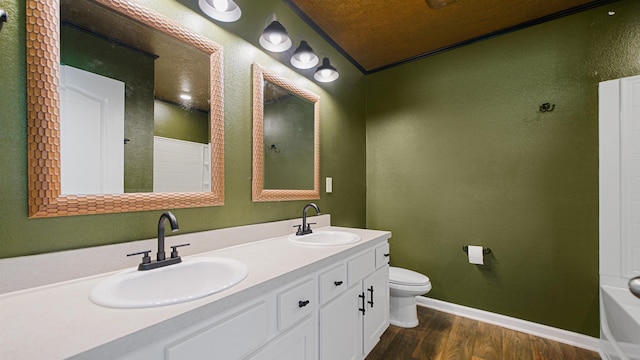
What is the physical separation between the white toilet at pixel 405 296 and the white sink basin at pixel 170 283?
1518 millimetres

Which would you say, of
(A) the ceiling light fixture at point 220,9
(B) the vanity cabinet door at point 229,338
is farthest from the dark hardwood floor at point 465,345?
(A) the ceiling light fixture at point 220,9

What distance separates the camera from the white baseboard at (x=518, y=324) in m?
1.81

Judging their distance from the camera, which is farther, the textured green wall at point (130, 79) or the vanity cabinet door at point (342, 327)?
the vanity cabinet door at point (342, 327)

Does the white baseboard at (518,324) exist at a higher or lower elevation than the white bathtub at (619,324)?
lower

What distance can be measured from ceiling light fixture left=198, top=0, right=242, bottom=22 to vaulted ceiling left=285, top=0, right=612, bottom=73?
2.23ft

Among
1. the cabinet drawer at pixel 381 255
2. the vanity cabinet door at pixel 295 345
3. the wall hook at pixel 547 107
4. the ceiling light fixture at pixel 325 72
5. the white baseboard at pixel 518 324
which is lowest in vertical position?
the white baseboard at pixel 518 324

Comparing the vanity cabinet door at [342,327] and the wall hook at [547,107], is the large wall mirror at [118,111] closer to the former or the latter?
the vanity cabinet door at [342,327]

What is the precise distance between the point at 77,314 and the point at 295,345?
2.36 ft

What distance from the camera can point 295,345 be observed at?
1026 mm

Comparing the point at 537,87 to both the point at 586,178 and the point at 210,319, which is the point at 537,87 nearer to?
the point at 586,178

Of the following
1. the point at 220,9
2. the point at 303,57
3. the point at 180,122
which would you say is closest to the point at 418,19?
the point at 303,57

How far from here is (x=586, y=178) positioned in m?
1.82

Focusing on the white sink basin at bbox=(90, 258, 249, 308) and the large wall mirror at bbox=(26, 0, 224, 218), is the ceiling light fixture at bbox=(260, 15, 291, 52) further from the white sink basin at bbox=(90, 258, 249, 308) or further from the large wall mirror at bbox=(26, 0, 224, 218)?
the white sink basin at bbox=(90, 258, 249, 308)

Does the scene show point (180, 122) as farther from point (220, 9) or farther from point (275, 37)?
point (275, 37)
